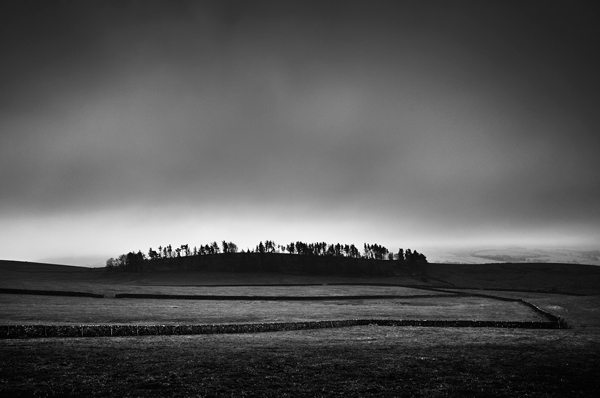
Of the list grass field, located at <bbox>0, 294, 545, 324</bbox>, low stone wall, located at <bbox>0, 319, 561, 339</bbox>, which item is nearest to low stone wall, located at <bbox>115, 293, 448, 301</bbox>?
grass field, located at <bbox>0, 294, 545, 324</bbox>

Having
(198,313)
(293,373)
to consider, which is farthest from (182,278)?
(293,373)

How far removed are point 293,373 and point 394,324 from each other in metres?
28.6

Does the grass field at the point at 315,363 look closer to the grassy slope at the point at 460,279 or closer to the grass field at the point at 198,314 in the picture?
the grass field at the point at 198,314

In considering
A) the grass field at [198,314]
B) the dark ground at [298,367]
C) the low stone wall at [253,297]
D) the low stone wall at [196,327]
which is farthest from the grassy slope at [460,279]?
the dark ground at [298,367]

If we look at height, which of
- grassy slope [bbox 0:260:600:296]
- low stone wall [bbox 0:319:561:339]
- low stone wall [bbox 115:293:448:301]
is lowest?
grassy slope [bbox 0:260:600:296]

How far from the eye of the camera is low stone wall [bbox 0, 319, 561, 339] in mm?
32531

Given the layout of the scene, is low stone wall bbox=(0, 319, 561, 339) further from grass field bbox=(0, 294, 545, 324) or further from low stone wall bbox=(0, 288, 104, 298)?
low stone wall bbox=(0, 288, 104, 298)

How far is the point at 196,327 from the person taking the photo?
127 ft

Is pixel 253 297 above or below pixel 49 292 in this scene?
below

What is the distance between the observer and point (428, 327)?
4572 cm

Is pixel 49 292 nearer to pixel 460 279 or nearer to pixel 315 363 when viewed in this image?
pixel 315 363

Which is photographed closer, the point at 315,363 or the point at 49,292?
the point at 315,363

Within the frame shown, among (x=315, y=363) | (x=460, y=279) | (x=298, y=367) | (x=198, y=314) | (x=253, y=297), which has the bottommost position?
(x=460, y=279)

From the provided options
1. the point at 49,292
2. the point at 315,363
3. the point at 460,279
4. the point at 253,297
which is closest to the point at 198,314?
the point at 253,297
